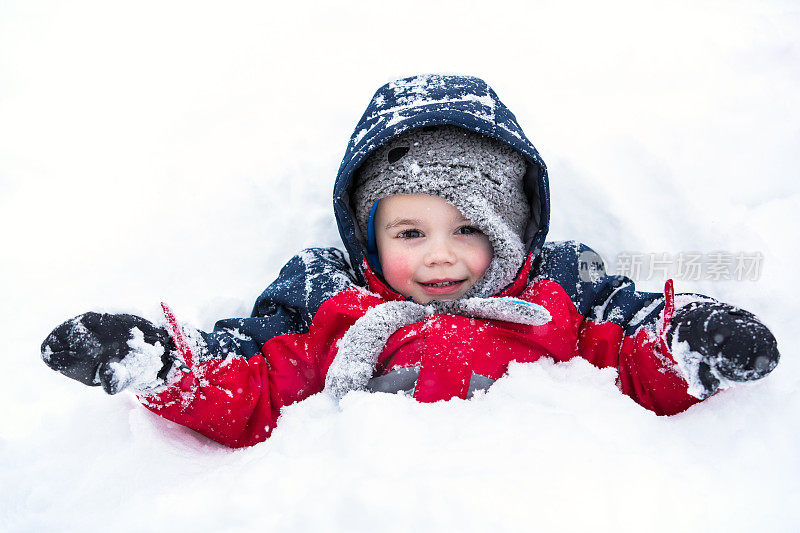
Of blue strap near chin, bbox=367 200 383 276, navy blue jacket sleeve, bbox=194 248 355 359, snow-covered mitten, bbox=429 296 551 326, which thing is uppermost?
blue strap near chin, bbox=367 200 383 276

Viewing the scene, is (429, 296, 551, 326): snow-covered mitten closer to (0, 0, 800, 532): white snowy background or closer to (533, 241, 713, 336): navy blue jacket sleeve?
(0, 0, 800, 532): white snowy background

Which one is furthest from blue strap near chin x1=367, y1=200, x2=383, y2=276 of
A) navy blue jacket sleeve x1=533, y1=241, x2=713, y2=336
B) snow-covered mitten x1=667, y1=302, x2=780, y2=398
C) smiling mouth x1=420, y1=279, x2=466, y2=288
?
snow-covered mitten x1=667, y1=302, x2=780, y2=398

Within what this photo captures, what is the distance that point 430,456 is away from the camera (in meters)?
1.05

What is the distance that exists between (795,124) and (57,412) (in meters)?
2.70

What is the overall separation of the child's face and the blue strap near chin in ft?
0.25

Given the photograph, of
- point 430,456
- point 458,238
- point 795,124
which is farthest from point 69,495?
point 795,124

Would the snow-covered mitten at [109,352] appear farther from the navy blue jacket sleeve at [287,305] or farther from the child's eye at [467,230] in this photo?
the child's eye at [467,230]

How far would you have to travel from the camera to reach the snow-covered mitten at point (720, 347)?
3.90 ft

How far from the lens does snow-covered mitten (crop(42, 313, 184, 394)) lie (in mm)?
1236

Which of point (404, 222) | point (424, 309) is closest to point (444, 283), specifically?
point (424, 309)

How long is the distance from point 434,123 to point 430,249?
359mm

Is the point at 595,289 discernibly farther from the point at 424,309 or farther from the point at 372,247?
the point at 372,247

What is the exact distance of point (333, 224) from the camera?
7.34ft

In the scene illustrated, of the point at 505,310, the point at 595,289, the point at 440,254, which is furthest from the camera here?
the point at 595,289
